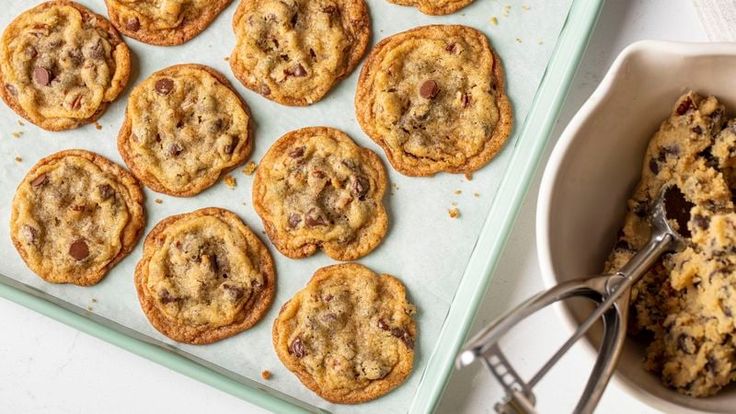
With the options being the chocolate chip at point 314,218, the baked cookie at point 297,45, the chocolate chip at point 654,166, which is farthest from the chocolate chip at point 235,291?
the chocolate chip at point 654,166

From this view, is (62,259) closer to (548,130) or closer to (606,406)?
(548,130)

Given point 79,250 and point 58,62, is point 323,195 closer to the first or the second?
point 79,250

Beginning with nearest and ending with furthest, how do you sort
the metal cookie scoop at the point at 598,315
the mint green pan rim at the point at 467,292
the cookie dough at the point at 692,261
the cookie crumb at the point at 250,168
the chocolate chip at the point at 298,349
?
the metal cookie scoop at the point at 598,315 < the cookie dough at the point at 692,261 < the mint green pan rim at the point at 467,292 < the chocolate chip at the point at 298,349 < the cookie crumb at the point at 250,168

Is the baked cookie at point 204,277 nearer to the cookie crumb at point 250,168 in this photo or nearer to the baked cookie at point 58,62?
the cookie crumb at point 250,168

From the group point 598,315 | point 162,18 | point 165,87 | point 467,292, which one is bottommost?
point 467,292

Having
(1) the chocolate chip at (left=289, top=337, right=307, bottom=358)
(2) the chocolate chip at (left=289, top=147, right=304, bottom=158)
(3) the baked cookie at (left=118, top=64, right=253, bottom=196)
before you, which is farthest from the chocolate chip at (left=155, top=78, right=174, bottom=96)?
(1) the chocolate chip at (left=289, top=337, right=307, bottom=358)

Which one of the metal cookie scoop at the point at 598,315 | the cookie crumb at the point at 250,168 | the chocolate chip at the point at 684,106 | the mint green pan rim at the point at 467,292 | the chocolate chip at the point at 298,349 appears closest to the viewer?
the metal cookie scoop at the point at 598,315

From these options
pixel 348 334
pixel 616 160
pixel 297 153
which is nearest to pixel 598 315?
pixel 616 160
